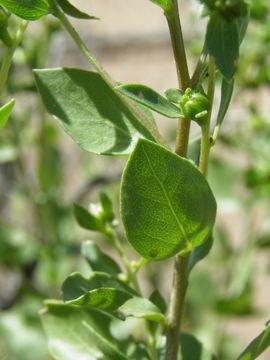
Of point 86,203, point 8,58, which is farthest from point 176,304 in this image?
point 86,203

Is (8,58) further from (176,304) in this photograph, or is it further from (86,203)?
(86,203)

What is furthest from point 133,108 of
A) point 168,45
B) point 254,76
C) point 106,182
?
point 168,45

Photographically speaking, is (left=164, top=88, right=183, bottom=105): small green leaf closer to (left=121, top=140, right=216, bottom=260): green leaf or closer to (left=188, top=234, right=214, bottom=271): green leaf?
(left=121, top=140, right=216, bottom=260): green leaf

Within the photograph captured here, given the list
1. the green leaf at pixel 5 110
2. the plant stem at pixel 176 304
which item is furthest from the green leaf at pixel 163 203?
the green leaf at pixel 5 110

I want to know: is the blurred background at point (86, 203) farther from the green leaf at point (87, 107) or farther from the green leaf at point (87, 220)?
the green leaf at point (87, 107)

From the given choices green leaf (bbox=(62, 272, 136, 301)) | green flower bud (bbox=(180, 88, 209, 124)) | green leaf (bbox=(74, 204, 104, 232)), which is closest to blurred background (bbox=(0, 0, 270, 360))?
green leaf (bbox=(74, 204, 104, 232))
